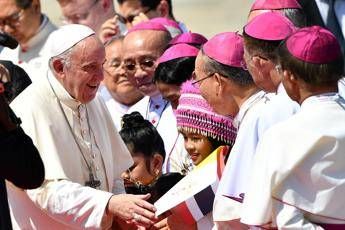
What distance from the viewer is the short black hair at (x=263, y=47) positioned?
691 cm

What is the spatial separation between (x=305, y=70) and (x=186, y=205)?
1.10 m

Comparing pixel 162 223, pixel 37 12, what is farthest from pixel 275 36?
pixel 37 12

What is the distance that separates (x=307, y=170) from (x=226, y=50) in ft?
3.81

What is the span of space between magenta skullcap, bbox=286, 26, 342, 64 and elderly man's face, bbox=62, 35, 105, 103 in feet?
5.36

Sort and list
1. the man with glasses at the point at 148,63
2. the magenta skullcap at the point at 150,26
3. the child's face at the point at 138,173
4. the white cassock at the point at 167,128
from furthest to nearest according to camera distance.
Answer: the magenta skullcap at the point at 150,26, the man with glasses at the point at 148,63, the white cassock at the point at 167,128, the child's face at the point at 138,173

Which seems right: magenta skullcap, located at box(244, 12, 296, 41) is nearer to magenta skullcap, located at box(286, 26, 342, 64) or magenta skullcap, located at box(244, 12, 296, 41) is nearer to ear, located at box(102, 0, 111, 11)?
magenta skullcap, located at box(286, 26, 342, 64)

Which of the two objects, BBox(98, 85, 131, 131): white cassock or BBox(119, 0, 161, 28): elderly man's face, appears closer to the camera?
BBox(98, 85, 131, 131): white cassock

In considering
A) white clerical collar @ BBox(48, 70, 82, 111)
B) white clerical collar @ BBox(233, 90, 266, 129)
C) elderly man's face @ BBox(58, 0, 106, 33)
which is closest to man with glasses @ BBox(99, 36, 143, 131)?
elderly man's face @ BBox(58, 0, 106, 33)

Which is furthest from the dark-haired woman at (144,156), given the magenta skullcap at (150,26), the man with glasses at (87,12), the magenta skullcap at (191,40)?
the man with glasses at (87,12)

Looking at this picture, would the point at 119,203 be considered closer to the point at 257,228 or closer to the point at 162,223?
the point at 162,223

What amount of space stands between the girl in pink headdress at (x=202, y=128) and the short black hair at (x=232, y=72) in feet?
0.79

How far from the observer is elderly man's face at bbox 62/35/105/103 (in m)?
7.80

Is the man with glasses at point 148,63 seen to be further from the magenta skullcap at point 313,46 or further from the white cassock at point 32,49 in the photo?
the magenta skullcap at point 313,46

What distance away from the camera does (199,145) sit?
24.3 feet
